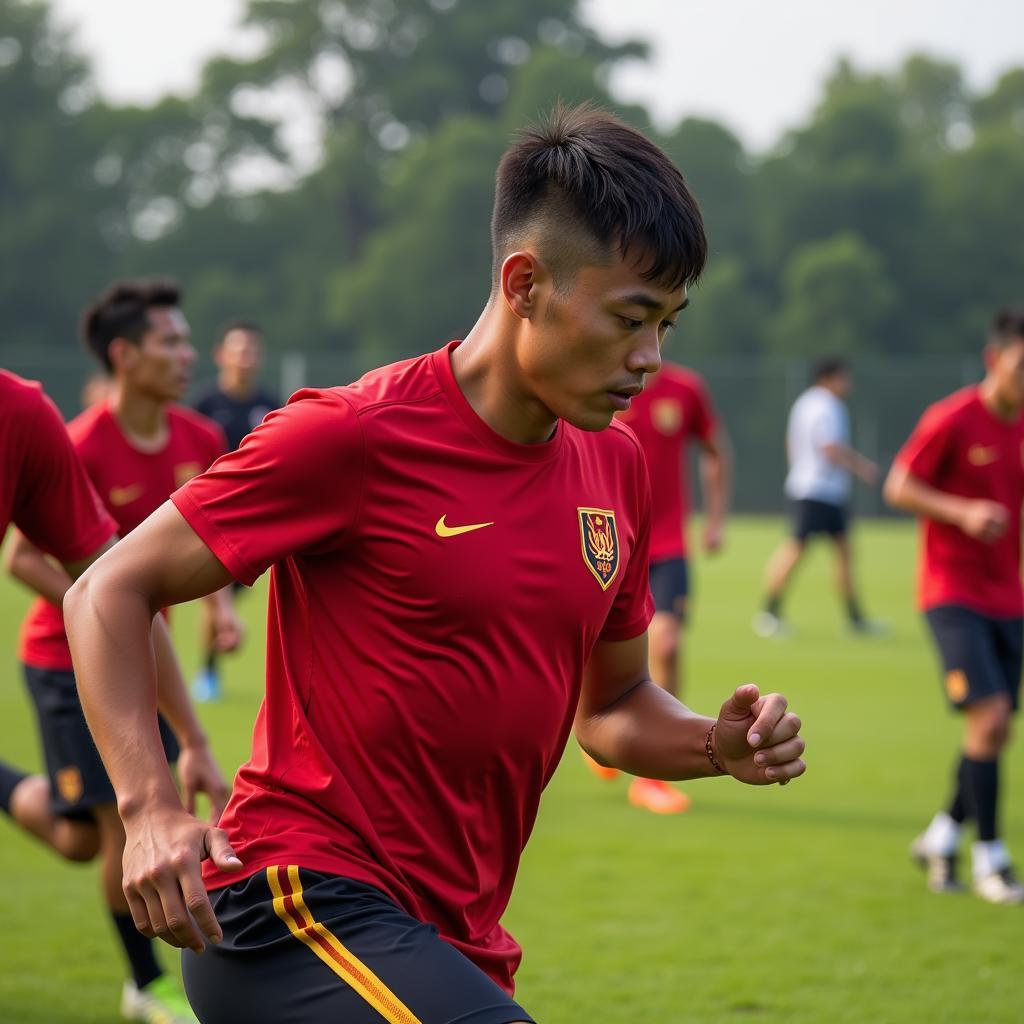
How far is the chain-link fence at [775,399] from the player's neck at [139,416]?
31258 millimetres

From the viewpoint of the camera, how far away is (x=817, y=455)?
54.4ft

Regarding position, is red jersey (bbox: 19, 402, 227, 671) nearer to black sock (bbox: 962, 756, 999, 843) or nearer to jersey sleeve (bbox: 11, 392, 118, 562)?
jersey sleeve (bbox: 11, 392, 118, 562)

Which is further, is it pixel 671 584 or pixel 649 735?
pixel 671 584

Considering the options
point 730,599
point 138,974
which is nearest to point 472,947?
point 138,974

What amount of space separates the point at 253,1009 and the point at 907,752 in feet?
26.3

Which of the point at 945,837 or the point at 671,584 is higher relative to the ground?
the point at 671,584

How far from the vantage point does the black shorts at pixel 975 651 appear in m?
6.85

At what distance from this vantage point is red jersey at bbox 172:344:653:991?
8.93 feet

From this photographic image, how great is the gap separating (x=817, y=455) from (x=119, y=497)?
11.1 meters

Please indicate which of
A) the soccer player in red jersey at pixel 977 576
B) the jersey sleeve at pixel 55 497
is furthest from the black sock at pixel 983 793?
the jersey sleeve at pixel 55 497

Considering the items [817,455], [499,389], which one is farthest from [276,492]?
[817,455]

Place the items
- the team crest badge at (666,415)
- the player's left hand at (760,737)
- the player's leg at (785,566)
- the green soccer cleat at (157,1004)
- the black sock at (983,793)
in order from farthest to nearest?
the player's leg at (785,566) < the team crest badge at (666,415) < the black sock at (983,793) < the green soccer cleat at (157,1004) < the player's left hand at (760,737)

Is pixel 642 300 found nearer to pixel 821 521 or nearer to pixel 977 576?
pixel 977 576

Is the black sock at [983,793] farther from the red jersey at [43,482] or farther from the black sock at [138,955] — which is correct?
the red jersey at [43,482]
